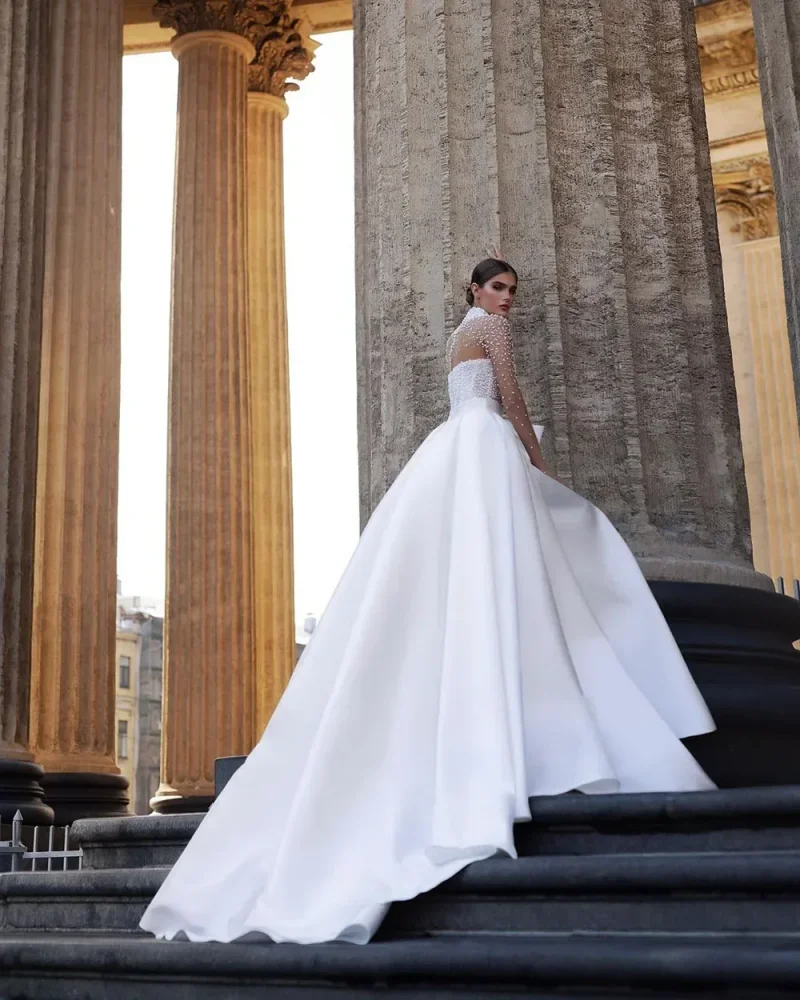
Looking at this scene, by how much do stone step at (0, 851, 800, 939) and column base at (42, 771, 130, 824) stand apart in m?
19.6

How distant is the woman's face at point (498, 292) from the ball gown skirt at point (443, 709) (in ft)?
3.70

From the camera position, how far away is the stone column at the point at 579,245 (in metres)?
14.0

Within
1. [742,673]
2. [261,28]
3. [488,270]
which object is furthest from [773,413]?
[488,270]

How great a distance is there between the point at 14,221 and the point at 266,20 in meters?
19.3

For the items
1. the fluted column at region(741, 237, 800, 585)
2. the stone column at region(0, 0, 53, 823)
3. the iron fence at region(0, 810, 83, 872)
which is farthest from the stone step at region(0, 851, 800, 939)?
the fluted column at region(741, 237, 800, 585)

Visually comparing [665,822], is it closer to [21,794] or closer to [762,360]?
[21,794]

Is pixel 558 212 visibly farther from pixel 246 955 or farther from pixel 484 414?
pixel 246 955

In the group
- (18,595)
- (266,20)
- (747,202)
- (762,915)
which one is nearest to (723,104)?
(747,202)

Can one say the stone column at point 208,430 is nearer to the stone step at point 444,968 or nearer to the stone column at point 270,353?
the stone column at point 270,353

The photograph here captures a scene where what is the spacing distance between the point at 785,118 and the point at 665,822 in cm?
1231

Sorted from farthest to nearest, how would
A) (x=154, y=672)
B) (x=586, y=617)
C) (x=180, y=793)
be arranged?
(x=154, y=672), (x=180, y=793), (x=586, y=617)

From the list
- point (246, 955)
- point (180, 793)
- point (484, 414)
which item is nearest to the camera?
point (246, 955)

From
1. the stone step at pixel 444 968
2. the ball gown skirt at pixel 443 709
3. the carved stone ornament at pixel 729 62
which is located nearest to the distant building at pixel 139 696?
the carved stone ornament at pixel 729 62

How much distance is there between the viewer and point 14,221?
2555 cm
